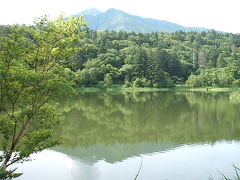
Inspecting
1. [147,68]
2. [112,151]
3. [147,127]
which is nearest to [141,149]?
[112,151]

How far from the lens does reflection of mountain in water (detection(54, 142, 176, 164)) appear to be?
15336 mm

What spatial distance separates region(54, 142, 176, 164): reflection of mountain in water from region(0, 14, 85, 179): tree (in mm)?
5351

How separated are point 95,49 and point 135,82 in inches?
679

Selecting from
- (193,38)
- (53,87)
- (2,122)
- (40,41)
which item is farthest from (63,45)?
(193,38)

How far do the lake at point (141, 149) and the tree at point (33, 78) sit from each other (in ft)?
11.4

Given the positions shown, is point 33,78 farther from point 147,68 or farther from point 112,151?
point 147,68

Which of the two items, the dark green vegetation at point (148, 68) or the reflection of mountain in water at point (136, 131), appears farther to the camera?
the dark green vegetation at point (148, 68)

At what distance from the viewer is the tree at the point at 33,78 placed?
8688 millimetres

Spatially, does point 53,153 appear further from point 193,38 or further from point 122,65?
point 193,38

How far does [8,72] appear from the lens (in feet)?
26.8

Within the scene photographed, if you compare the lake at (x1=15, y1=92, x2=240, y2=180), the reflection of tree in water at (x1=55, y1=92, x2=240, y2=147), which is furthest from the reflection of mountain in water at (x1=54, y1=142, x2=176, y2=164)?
the reflection of tree in water at (x1=55, y1=92, x2=240, y2=147)

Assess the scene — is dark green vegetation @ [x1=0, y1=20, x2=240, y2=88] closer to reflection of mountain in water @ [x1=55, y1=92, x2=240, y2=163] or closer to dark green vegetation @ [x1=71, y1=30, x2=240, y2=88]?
dark green vegetation @ [x1=71, y1=30, x2=240, y2=88]

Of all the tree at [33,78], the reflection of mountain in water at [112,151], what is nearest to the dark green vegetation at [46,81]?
the tree at [33,78]

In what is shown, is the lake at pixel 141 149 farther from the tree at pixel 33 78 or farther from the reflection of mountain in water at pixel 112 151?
the tree at pixel 33 78
